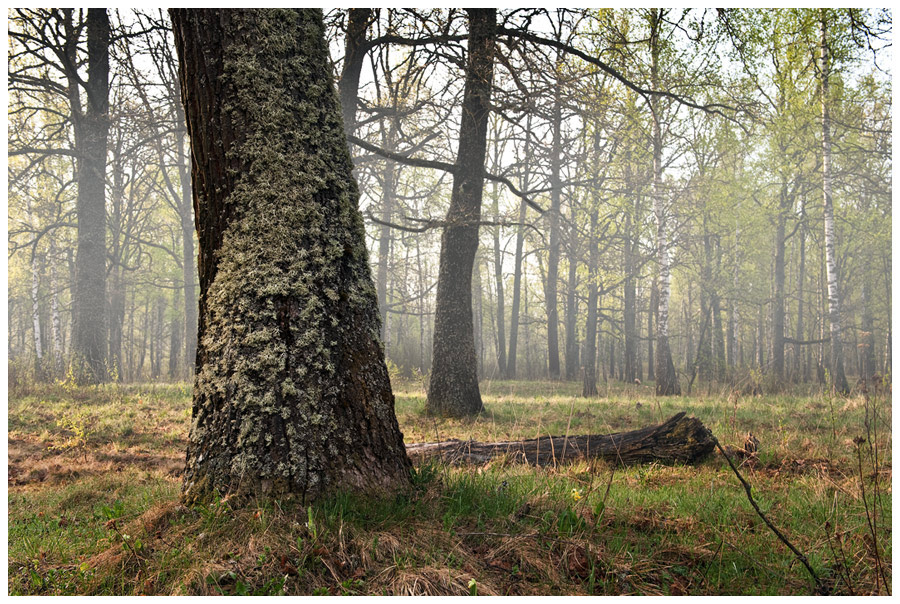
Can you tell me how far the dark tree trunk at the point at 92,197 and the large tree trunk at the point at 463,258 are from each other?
8672 mm

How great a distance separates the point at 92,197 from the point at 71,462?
1051 cm

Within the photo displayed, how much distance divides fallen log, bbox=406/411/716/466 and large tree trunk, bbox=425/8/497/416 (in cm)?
328

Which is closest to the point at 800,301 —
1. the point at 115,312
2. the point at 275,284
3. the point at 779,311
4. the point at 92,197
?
the point at 779,311

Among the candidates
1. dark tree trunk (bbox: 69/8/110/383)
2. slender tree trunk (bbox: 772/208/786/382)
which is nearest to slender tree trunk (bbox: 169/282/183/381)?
dark tree trunk (bbox: 69/8/110/383)

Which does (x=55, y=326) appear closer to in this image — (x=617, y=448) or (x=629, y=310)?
(x=617, y=448)

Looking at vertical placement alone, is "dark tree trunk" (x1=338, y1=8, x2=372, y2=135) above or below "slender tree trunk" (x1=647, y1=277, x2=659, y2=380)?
above

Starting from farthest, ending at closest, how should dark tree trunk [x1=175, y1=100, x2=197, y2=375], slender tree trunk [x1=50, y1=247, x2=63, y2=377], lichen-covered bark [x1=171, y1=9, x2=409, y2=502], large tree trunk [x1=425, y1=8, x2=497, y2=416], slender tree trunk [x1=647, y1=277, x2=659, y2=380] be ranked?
slender tree trunk [x1=647, y1=277, x2=659, y2=380]
dark tree trunk [x1=175, y1=100, x2=197, y2=375]
slender tree trunk [x1=50, y1=247, x2=63, y2=377]
large tree trunk [x1=425, y1=8, x2=497, y2=416]
lichen-covered bark [x1=171, y1=9, x2=409, y2=502]

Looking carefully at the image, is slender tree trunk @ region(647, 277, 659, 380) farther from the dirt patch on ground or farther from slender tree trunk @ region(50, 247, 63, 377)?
slender tree trunk @ region(50, 247, 63, 377)

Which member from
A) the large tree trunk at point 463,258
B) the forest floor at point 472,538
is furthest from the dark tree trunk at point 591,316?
the forest floor at point 472,538

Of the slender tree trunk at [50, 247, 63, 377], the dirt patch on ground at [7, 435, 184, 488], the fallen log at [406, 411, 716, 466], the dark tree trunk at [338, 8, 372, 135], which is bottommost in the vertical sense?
the dirt patch on ground at [7, 435, 184, 488]

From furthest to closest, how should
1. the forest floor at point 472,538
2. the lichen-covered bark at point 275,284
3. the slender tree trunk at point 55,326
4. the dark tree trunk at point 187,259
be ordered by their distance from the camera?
the dark tree trunk at point 187,259 → the slender tree trunk at point 55,326 → the lichen-covered bark at point 275,284 → the forest floor at point 472,538

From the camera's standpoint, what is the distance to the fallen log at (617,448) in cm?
448

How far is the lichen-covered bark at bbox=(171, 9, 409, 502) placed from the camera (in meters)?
2.40

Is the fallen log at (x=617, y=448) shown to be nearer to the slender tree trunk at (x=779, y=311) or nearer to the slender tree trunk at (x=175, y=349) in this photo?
the slender tree trunk at (x=175, y=349)
